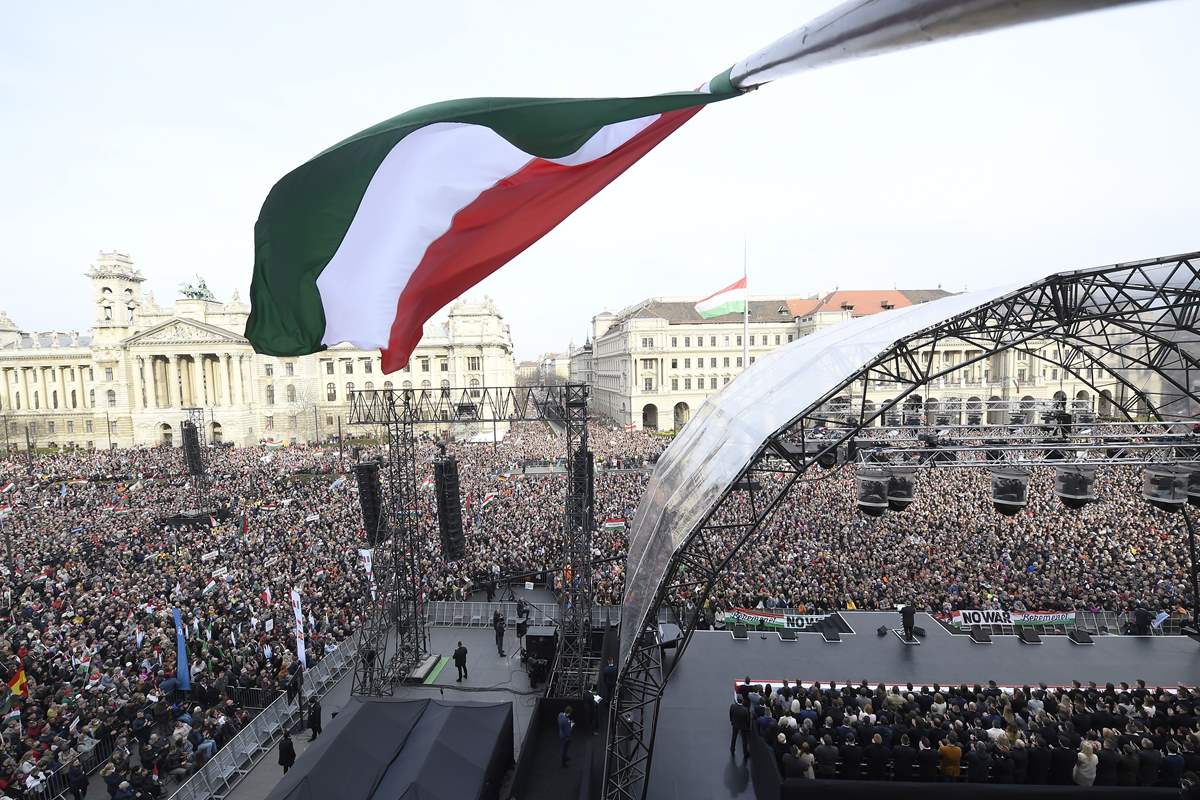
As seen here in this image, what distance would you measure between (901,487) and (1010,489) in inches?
100

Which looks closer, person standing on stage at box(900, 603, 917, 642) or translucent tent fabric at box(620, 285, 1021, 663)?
translucent tent fabric at box(620, 285, 1021, 663)

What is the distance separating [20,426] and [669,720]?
94.9 meters

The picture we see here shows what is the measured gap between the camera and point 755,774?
368 inches

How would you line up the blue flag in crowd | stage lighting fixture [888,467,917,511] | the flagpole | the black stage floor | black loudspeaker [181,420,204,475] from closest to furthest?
the flagpole < the black stage floor < stage lighting fixture [888,467,917,511] < the blue flag in crowd < black loudspeaker [181,420,204,475]

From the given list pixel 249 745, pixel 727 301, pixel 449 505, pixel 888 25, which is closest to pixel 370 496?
pixel 449 505

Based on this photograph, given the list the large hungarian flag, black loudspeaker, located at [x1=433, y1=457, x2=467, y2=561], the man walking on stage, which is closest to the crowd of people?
black loudspeaker, located at [x1=433, y1=457, x2=467, y2=561]

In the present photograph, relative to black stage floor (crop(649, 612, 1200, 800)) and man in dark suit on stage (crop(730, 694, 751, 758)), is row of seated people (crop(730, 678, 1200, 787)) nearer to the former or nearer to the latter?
man in dark suit on stage (crop(730, 694, 751, 758))

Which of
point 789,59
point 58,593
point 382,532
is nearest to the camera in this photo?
point 789,59

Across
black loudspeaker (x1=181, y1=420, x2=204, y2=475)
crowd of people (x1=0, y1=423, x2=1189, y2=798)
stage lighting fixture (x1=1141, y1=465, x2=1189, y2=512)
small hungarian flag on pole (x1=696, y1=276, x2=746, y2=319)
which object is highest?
small hungarian flag on pole (x1=696, y1=276, x2=746, y2=319)

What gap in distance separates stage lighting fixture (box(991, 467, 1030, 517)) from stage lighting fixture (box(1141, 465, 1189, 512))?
2.44 m

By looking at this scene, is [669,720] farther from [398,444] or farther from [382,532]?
[398,444]

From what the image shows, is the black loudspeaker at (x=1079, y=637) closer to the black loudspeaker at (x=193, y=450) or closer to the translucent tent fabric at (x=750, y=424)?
the translucent tent fabric at (x=750, y=424)

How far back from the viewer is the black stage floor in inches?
434

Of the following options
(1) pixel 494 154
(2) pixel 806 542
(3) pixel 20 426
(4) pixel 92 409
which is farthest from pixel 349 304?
(3) pixel 20 426
